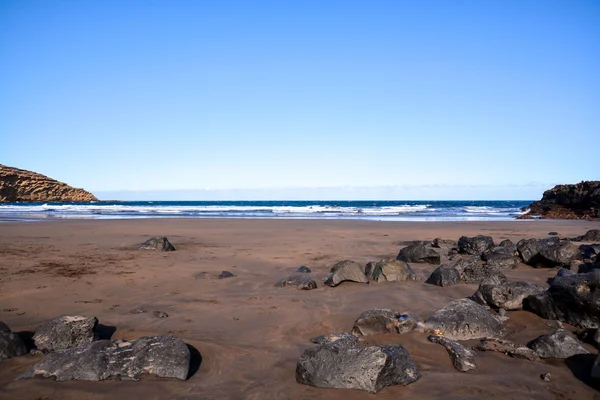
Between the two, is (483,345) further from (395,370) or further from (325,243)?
(325,243)

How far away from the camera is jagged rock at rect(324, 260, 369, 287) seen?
731 cm

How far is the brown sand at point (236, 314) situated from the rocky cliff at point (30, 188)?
70.9 m

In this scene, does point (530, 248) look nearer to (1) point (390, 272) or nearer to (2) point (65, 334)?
(1) point (390, 272)

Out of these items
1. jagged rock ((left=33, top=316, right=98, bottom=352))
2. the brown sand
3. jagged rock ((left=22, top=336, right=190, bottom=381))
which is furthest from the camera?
jagged rock ((left=33, top=316, right=98, bottom=352))

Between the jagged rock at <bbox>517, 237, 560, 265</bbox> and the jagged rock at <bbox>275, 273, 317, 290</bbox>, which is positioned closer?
the jagged rock at <bbox>275, 273, 317, 290</bbox>

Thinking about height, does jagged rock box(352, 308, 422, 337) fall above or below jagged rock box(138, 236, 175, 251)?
below

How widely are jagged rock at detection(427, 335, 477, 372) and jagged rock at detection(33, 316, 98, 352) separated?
139 inches

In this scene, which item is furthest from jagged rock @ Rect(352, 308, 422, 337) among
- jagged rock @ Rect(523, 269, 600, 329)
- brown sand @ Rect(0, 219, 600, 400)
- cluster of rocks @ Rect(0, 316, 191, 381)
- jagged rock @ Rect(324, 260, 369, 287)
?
jagged rock @ Rect(324, 260, 369, 287)

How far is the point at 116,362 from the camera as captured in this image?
3754 mm

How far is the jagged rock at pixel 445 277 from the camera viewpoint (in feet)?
23.7

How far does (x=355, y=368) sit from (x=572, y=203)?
3355 centimetres

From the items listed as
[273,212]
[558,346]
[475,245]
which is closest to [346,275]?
[558,346]

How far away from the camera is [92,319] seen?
4.50m

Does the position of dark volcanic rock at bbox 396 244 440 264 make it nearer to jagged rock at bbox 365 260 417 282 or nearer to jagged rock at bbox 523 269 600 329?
jagged rock at bbox 365 260 417 282
